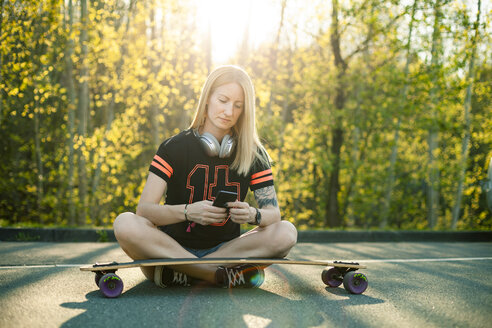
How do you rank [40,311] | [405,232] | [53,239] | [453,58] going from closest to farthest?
[40,311] → [53,239] → [405,232] → [453,58]

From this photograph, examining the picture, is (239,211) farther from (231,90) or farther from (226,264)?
(231,90)

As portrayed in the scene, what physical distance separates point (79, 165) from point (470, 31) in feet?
30.8

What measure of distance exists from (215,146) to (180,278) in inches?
39.1

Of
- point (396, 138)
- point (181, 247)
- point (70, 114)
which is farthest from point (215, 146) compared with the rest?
point (396, 138)

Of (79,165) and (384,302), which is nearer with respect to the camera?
(384,302)

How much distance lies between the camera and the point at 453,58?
1178 cm

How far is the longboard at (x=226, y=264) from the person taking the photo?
10.1 feet

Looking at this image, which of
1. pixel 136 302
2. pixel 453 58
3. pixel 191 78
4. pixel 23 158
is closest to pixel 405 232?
pixel 453 58

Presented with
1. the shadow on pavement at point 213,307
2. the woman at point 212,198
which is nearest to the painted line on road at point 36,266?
the shadow on pavement at point 213,307

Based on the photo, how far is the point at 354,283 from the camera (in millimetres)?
3486

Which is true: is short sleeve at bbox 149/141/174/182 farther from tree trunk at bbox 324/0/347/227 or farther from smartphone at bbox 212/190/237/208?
tree trunk at bbox 324/0/347/227

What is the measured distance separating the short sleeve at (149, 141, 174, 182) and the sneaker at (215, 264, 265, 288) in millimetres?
771

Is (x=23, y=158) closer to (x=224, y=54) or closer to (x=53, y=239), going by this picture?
(x=53, y=239)

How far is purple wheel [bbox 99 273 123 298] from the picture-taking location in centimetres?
304
